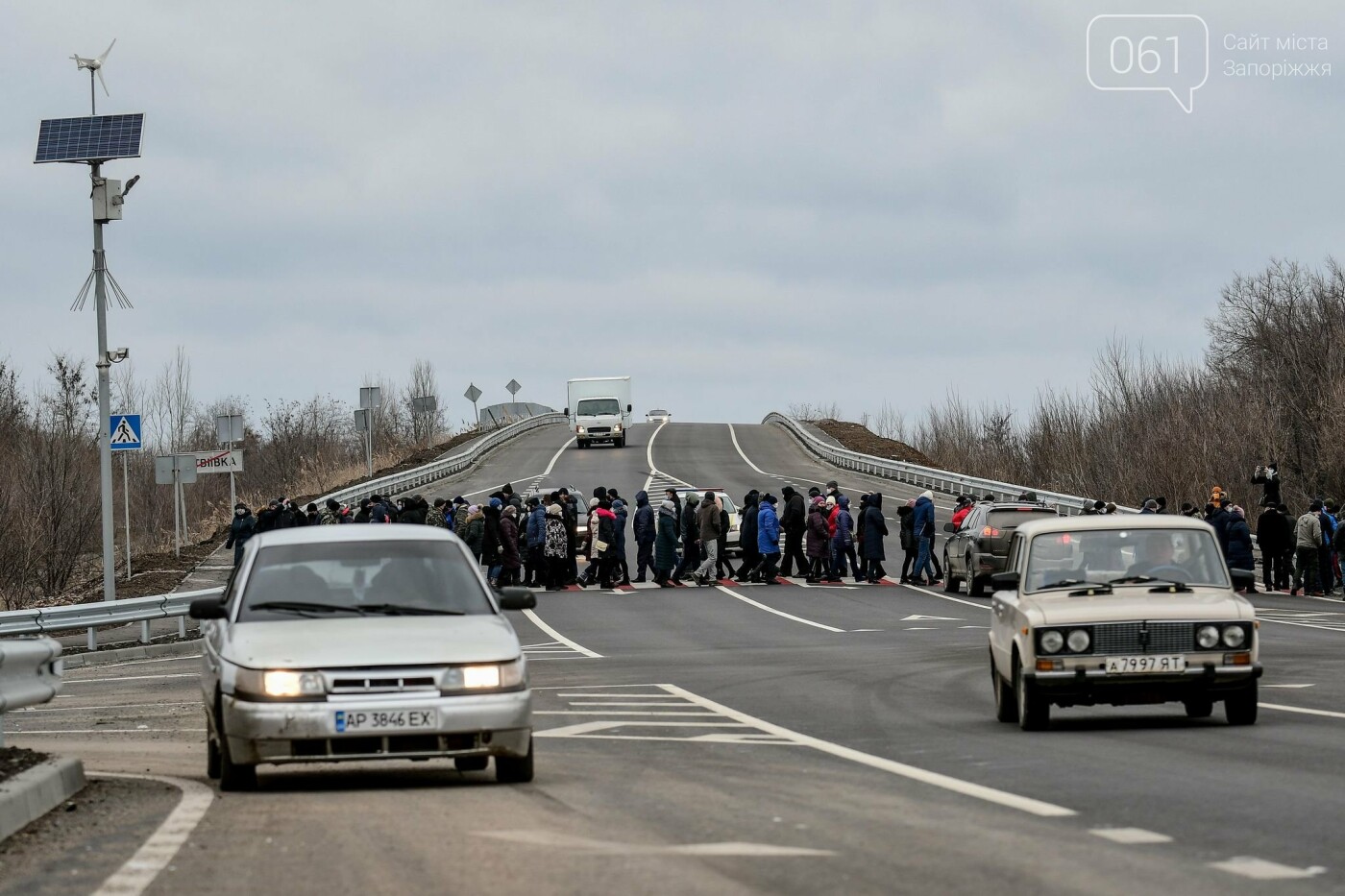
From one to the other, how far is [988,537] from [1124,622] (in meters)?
19.3

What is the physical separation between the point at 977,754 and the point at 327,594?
4.34m

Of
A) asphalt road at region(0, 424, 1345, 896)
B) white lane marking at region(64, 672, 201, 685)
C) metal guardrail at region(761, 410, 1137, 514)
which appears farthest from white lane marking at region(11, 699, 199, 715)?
metal guardrail at region(761, 410, 1137, 514)

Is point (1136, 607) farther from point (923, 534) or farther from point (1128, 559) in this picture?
point (923, 534)

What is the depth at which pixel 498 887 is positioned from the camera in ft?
23.6

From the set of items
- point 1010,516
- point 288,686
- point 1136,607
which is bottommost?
point 288,686

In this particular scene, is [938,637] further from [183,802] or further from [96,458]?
[96,458]

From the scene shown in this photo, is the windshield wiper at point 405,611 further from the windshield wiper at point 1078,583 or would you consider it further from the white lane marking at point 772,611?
the white lane marking at point 772,611

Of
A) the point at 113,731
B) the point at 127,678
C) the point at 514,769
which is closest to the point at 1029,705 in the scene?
the point at 514,769

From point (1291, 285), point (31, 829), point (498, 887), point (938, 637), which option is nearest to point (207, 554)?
point (938, 637)

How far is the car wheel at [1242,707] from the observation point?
14023 millimetres

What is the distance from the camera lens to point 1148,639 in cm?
1366

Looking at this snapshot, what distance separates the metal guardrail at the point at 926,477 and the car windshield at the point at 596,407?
791 centimetres

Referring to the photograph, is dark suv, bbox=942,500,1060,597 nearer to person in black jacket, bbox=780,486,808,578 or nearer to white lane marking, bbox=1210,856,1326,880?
person in black jacket, bbox=780,486,808,578

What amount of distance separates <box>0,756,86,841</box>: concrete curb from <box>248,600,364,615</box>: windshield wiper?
140 cm
